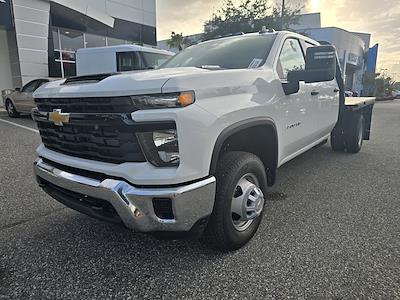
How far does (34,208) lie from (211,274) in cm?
223

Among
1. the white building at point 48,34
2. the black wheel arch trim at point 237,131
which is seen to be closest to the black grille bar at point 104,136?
the black wheel arch trim at point 237,131

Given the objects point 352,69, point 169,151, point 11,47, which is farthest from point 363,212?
point 352,69

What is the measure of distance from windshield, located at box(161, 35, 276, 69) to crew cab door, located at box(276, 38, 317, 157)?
0.22 meters

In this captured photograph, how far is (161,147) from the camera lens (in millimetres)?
2033

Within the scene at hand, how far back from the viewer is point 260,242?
275 centimetres

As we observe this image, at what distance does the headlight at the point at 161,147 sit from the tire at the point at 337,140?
4842 mm

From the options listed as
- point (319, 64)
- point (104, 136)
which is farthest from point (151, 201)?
point (319, 64)

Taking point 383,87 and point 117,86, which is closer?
point 117,86

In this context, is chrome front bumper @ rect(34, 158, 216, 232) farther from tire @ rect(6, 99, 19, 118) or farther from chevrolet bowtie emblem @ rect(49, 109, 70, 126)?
tire @ rect(6, 99, 19, 118)

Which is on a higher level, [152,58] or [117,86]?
[152,58]

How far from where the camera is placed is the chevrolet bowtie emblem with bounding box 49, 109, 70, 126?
7.54 ft

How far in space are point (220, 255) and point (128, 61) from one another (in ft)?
29.7

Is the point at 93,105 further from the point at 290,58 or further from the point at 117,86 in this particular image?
the point at 290,58

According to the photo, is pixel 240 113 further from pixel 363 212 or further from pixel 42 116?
pixel 363 212
